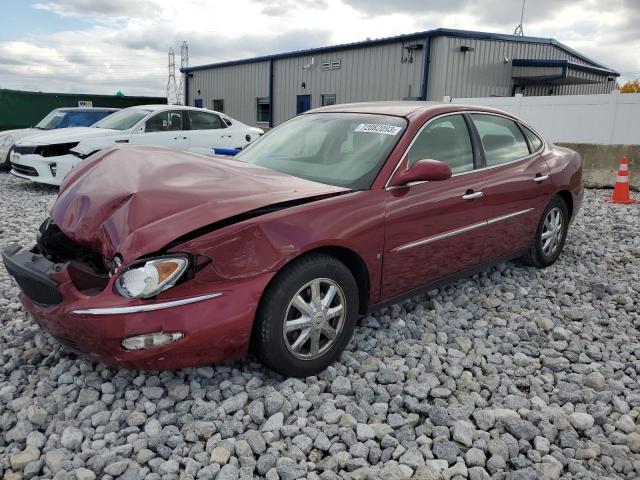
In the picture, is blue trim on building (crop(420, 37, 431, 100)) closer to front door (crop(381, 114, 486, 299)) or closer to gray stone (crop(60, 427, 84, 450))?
front door (crop(381, 114, 486, 299))

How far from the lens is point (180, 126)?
9844mm

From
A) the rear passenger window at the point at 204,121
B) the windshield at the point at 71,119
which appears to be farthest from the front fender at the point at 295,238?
the windshield at the point at 71,119

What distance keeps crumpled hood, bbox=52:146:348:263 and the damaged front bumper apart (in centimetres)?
22

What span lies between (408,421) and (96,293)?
162 cm

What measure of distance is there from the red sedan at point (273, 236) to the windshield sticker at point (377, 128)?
1 cm

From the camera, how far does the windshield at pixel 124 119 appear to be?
9453mm

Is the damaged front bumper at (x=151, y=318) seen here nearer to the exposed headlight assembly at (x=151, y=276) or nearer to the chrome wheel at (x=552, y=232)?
the exposed headlight assembly at (x=151, y=276)

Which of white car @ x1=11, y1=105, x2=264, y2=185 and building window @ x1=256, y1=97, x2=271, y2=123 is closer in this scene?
white car @ x1=11, y1=105, x2=264, y2=185

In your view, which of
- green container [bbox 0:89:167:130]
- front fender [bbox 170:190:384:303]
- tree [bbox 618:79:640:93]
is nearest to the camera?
front fender [bbox 170:190:384:303]

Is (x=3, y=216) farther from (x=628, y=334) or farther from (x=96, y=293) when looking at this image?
(x=628, y=334)

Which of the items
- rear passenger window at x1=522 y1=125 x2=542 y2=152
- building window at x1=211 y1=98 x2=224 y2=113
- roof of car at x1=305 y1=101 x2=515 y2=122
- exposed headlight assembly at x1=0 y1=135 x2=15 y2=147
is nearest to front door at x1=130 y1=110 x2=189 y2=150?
exposed headlight assembly at x1=0 y1=135 x2=15 y2=147

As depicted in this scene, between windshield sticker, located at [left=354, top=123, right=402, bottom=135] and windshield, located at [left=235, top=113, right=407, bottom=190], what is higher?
windshield sticker, located at [left=354, top=123, right=402, bottom=135]

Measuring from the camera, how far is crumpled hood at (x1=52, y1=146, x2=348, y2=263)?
2.58m

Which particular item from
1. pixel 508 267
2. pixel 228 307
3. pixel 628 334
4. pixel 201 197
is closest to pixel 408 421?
pixel 228 307
